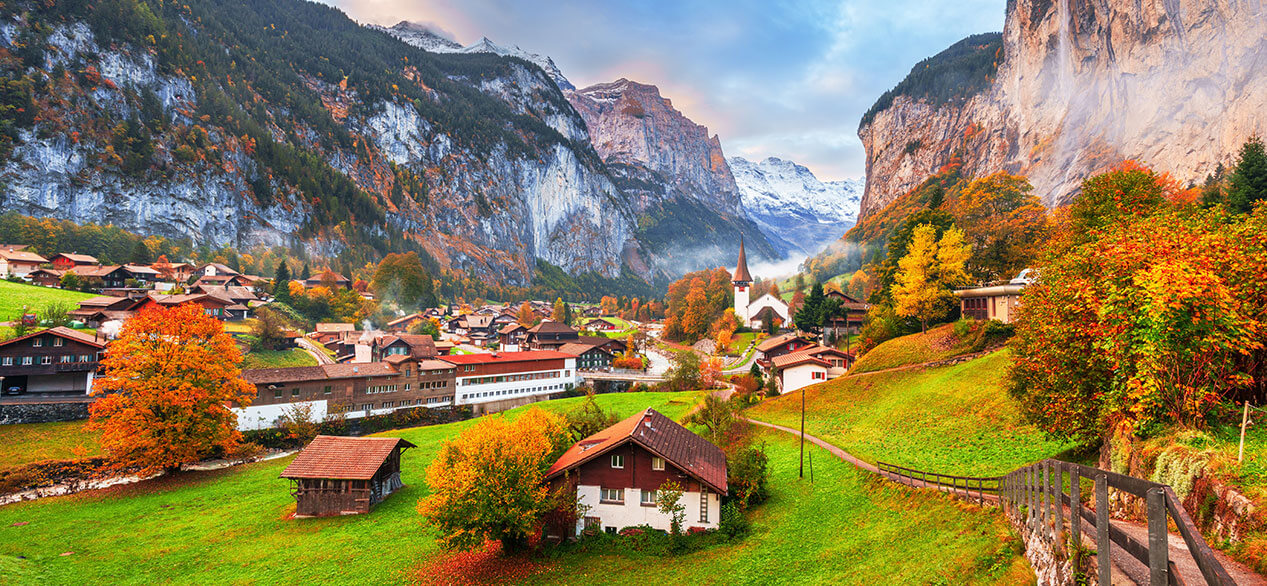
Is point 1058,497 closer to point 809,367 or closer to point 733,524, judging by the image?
point 733,524

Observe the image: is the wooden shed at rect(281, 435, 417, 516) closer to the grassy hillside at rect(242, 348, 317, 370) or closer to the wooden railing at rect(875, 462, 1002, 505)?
the wooden railing at rect(875, 462, 1002, 505)

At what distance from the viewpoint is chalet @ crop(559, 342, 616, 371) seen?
81.1 m

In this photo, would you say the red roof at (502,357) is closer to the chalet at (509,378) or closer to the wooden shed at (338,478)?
the chalet at (509,378)

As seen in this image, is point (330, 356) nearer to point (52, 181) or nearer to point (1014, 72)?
point (52, 181)

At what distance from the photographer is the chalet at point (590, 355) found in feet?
266

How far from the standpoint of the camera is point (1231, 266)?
1228 cm

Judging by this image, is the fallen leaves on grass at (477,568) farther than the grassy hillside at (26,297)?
No

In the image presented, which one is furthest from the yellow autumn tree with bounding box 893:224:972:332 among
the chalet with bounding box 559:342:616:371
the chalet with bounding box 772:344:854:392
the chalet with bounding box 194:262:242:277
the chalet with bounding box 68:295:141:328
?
the chalet with bounding box 194:262:242:277

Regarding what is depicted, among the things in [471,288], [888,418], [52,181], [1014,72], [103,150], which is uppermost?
[1014,72]

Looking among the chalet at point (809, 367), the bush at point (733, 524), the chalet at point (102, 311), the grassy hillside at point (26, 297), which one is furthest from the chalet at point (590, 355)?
the grassy hillside at point (26, 297)

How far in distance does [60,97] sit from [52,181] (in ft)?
77.9

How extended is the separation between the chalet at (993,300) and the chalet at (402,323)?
88.2 metres

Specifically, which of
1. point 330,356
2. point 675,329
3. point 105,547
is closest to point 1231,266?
point 105,547

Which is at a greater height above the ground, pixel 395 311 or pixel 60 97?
pixel 60 97
